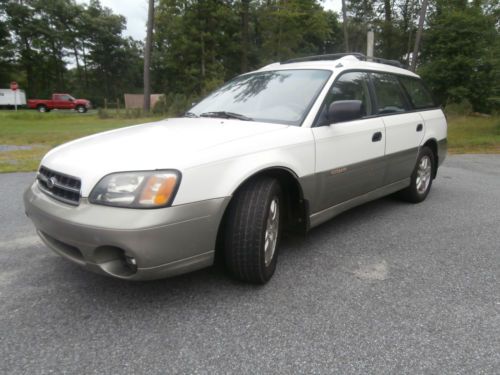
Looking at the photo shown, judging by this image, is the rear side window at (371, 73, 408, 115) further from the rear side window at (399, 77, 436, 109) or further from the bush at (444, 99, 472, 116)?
the bush at (444, 99, 472, 116)

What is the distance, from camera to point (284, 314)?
2268 millimetres

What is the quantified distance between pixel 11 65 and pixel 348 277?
52060 millimetres

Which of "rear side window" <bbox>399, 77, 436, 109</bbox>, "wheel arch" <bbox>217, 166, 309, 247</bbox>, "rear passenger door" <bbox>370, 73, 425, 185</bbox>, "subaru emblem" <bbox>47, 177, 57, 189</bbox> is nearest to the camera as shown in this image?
"subaru emblem" <bbox>47, 177, 57, 189</bbox>

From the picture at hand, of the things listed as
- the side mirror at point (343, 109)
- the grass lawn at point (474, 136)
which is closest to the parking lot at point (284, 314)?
the side mirror at point (343, 109)

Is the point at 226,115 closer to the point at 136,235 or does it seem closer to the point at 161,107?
the point at 136,235

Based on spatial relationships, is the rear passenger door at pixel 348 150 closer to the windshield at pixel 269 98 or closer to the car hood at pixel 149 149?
the windshield at pixel 269 98

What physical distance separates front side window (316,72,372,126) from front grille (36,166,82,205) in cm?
175

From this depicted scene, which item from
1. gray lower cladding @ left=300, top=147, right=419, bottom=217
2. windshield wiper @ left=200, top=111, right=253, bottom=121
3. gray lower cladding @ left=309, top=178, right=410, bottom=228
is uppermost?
windshield wiper @ left=200, top=111, right=253, bottom=121

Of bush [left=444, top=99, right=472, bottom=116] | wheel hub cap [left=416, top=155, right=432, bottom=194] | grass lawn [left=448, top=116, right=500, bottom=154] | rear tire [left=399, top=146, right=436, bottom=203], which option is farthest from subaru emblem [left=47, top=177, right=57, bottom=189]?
bush [left=444, top=99, right=472, bottom=116]

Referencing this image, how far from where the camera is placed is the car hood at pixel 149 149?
2.13 meters

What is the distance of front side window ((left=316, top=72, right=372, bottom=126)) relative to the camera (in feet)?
10.0

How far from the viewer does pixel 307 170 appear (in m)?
2.85

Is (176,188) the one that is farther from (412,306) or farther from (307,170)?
(412,306)

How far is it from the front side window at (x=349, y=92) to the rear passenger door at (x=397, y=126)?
0.16 m
